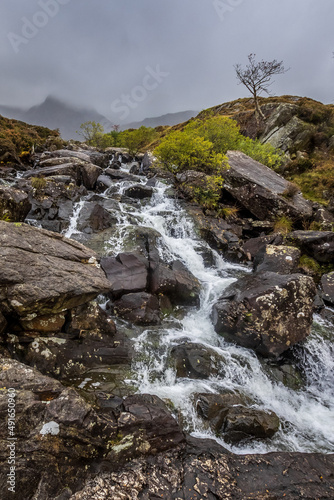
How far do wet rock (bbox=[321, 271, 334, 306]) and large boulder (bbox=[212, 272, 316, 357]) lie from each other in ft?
9.80

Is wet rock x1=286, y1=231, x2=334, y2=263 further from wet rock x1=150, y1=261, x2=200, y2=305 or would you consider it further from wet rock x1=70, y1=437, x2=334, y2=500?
wet rock x1=70, y1=437, x2=334, y2=500

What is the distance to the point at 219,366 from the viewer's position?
7918 mm

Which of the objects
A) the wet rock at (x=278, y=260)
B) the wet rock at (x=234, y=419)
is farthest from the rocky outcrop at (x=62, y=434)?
the wet rock at (x=278, y=260)

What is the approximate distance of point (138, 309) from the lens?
30.8ft

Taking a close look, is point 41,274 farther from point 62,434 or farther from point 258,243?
point 258,243

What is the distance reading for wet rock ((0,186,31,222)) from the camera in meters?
11.1

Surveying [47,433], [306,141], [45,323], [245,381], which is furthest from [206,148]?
[47,433]

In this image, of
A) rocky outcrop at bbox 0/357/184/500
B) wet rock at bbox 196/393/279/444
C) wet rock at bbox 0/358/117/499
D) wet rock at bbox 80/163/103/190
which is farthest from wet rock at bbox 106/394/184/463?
wet rock at bbox 80/163/103/190

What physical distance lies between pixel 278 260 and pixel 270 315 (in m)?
4.77

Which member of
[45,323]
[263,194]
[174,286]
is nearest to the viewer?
[45,323]

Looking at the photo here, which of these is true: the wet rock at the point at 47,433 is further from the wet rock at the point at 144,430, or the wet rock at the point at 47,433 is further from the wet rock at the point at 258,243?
the wet rock at the point at 258,243

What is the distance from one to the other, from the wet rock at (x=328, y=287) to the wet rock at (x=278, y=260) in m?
1.42

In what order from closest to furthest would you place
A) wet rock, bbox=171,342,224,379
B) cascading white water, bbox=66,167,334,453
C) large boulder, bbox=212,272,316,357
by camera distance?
1. cascading white water, bbox=66,167,334,453
2. wet rock, bbox=171,342,224,379
3. large boulder, bbox=212,272,316,357

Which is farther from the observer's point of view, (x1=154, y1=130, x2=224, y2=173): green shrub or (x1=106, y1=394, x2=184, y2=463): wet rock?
(x1=154, y1=130, x2=224, y2=173): green shrub
